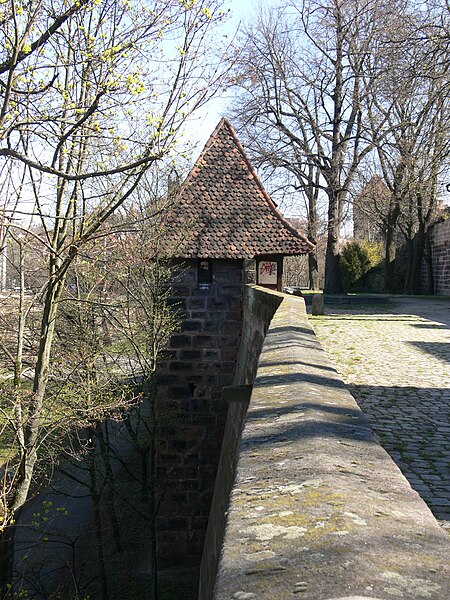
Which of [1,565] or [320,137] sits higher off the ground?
[320,137]

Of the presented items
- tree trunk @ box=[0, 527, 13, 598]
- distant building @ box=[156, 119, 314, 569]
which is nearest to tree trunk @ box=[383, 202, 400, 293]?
distant building @ box=[156, 119, 314, 569]

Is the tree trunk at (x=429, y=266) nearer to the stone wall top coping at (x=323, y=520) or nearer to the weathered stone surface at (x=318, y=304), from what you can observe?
the weathered stone surface at (x=318, y=304)

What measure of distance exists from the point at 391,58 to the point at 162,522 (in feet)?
31.7

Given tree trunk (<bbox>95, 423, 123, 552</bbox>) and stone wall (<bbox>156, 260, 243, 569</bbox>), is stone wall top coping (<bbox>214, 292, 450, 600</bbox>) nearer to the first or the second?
stone wall (<bbox>156, 260, 243, 569</bbox>)

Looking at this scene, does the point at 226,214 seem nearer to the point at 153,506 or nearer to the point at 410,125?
the point at 153,506

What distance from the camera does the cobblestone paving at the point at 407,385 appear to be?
14.3 feet

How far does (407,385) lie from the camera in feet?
24.0

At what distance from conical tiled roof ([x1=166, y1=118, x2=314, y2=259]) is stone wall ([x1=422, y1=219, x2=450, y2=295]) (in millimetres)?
14378

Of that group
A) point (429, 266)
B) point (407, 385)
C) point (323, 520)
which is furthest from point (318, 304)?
point (323, 520)

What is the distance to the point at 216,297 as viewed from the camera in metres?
13.8

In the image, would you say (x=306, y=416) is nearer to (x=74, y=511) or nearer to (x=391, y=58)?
(x=391, y=58)

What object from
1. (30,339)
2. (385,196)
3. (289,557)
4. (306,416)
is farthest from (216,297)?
(385,196)

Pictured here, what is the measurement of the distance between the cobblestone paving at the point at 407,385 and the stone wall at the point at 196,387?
192cm

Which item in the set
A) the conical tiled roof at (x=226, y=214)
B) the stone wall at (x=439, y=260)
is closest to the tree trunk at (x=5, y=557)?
the conical tiled roof at (x=226, y=214)
